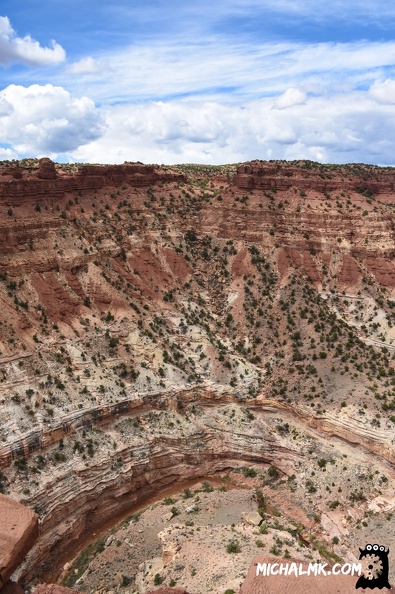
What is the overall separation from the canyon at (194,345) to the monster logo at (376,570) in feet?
39.0

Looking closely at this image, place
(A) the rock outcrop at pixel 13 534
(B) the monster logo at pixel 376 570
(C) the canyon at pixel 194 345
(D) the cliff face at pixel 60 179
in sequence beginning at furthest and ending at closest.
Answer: (D) the cliff face at pixel 60 179, (C) the canyon at pixel 194 345, (B) the monster logo at pixel 376 570, (A) the rock outcrop at pixel 13 534

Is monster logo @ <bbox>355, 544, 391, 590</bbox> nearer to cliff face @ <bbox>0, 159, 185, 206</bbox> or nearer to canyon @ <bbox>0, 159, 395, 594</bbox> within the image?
canyon @ <bbox>0, 159, 395, 594</bbox>

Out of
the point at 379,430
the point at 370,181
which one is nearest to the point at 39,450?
the point at 379,430

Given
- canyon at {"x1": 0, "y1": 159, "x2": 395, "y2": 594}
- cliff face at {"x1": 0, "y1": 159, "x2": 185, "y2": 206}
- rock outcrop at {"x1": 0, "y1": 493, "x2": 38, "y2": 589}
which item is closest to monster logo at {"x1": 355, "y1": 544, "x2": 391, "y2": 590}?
rock outcrop at {"x1": 0, "y1": 493, "x2": 38, "y2": 589}

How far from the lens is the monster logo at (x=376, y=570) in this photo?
1420cm

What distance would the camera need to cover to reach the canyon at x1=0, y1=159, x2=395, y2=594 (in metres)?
31.4

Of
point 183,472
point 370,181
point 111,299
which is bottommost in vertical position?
point 183,472

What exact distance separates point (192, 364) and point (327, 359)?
11.6 metres

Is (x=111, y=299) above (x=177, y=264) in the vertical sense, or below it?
below

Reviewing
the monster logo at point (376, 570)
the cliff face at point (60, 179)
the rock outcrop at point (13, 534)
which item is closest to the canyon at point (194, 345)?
the cliff face at point (60, 179)

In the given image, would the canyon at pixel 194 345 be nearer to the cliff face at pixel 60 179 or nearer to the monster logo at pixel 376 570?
the cliff face at pixel 60 179

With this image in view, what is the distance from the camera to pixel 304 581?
14.8 m

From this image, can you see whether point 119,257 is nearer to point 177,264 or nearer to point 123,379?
point 177,264

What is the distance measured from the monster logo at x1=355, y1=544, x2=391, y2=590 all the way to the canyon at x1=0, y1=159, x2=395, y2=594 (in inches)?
468
